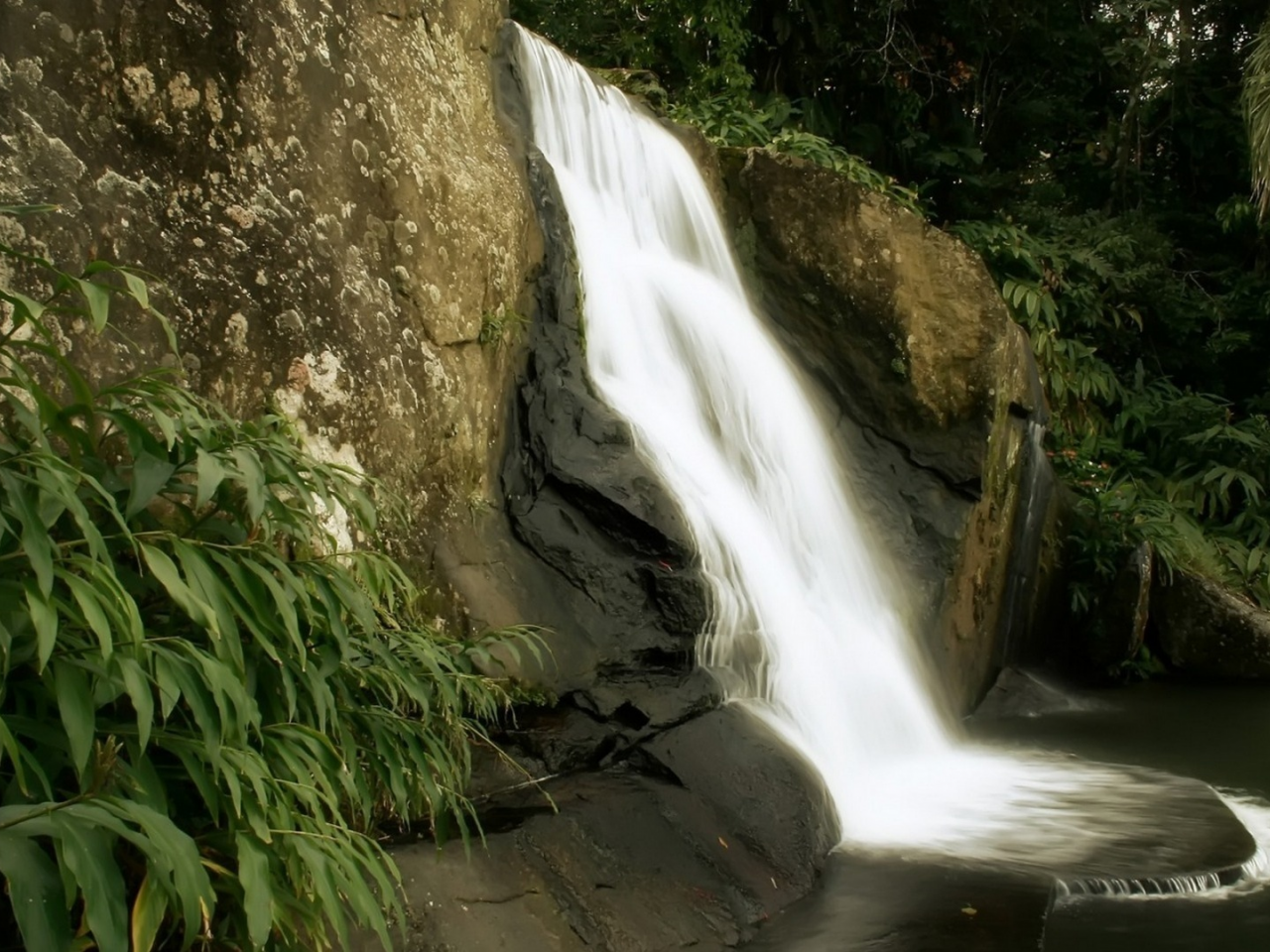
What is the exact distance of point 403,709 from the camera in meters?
4.00

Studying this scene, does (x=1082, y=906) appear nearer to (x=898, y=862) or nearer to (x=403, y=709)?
(x=898, y=862)

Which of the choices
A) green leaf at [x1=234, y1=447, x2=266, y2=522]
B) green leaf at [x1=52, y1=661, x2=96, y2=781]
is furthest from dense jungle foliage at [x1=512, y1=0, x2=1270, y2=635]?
green leaf at [x1=52, y1=661, x2=96, y2=781]

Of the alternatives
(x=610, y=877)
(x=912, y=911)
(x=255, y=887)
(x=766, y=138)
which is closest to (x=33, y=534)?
(x=255, y=887)

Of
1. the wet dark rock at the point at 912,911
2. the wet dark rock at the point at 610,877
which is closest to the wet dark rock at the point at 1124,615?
the wet dark rock at the point at 912,911

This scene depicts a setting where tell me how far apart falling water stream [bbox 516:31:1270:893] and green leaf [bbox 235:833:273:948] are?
2.93 metres

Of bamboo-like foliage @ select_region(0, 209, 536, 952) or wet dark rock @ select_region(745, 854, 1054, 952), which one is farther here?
wet dark rock @ select_region(745, 854, 1054, 952)

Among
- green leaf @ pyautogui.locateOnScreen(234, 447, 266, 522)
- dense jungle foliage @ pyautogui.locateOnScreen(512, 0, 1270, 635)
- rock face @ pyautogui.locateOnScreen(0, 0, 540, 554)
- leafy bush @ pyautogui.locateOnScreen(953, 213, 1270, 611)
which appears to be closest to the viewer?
Result: green leaf @ pyautogui.locateOnScreen(234, 447, 266, 522)

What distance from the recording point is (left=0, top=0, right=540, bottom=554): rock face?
13.0 feet

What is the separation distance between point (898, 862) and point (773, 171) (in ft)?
15.7

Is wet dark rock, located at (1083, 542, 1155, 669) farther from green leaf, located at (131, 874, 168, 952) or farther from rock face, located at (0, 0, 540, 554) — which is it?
green leaf, located at (131, 874, 168, 952)

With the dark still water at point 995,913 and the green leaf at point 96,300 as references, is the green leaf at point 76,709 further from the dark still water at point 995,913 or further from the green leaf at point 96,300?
the dark still water at point 995,913

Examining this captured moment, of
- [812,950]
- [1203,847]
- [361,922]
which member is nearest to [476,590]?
[812,950]

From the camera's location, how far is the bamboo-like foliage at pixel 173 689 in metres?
2.42

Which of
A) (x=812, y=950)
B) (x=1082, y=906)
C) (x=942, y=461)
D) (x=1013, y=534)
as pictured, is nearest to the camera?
(x=812, y=950)
